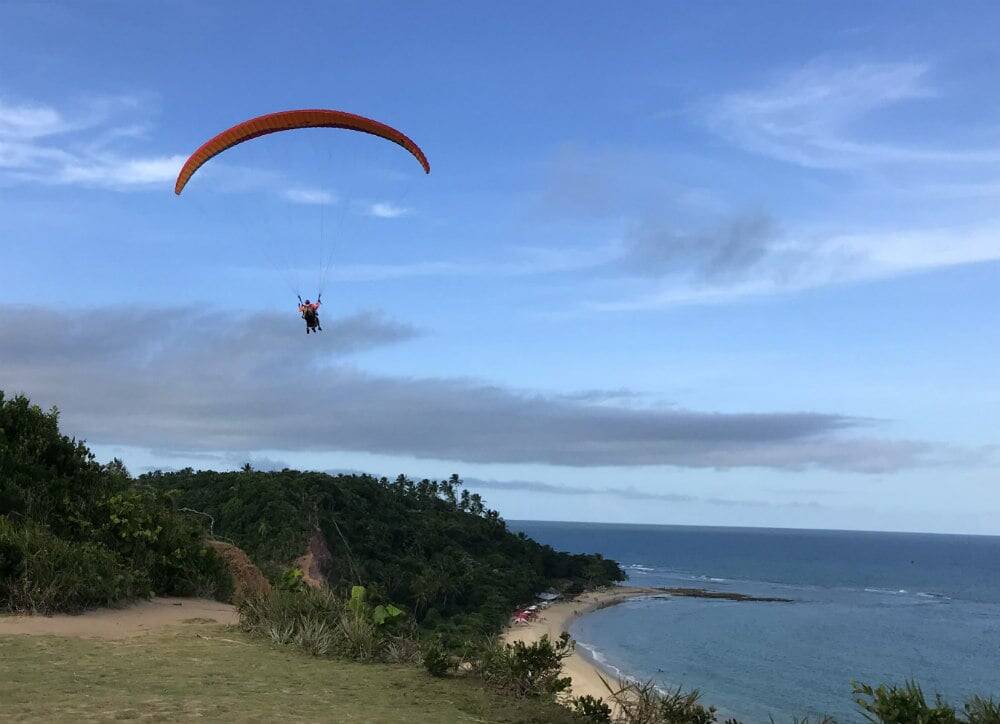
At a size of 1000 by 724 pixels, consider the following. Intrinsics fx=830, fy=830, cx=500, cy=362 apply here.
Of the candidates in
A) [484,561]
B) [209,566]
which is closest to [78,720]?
[209,566]

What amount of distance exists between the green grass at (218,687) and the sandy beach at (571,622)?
39793mm

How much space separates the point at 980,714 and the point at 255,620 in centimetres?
967

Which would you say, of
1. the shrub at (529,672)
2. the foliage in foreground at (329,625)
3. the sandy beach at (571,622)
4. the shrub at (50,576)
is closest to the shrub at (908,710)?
the shrub at (529,672)

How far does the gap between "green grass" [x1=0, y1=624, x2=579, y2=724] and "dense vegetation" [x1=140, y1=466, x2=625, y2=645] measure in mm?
48984

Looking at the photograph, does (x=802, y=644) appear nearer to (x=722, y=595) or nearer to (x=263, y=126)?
(x=722, y=595)

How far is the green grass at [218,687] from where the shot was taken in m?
7.75

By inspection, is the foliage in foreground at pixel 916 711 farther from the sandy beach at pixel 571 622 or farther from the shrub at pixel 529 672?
the sandy beach at pixel 571 622

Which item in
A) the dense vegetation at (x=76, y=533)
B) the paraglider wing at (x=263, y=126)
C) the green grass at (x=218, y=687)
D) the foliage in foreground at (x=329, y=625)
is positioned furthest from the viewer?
the paraglider wing at (x=263, y=126)

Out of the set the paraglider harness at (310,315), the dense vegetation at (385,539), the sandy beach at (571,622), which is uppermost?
the paraglider harness at (310,315)

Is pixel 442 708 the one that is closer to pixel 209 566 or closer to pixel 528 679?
pixel 528 679

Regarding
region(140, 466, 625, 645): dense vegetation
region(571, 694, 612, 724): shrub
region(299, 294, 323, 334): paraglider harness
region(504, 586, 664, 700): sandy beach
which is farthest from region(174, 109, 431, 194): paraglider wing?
region(140, 466, 625, 645): dense vegetation

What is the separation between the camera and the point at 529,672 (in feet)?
31.7

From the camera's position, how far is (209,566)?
53.8 ft

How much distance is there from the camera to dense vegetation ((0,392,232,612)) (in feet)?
42.2
